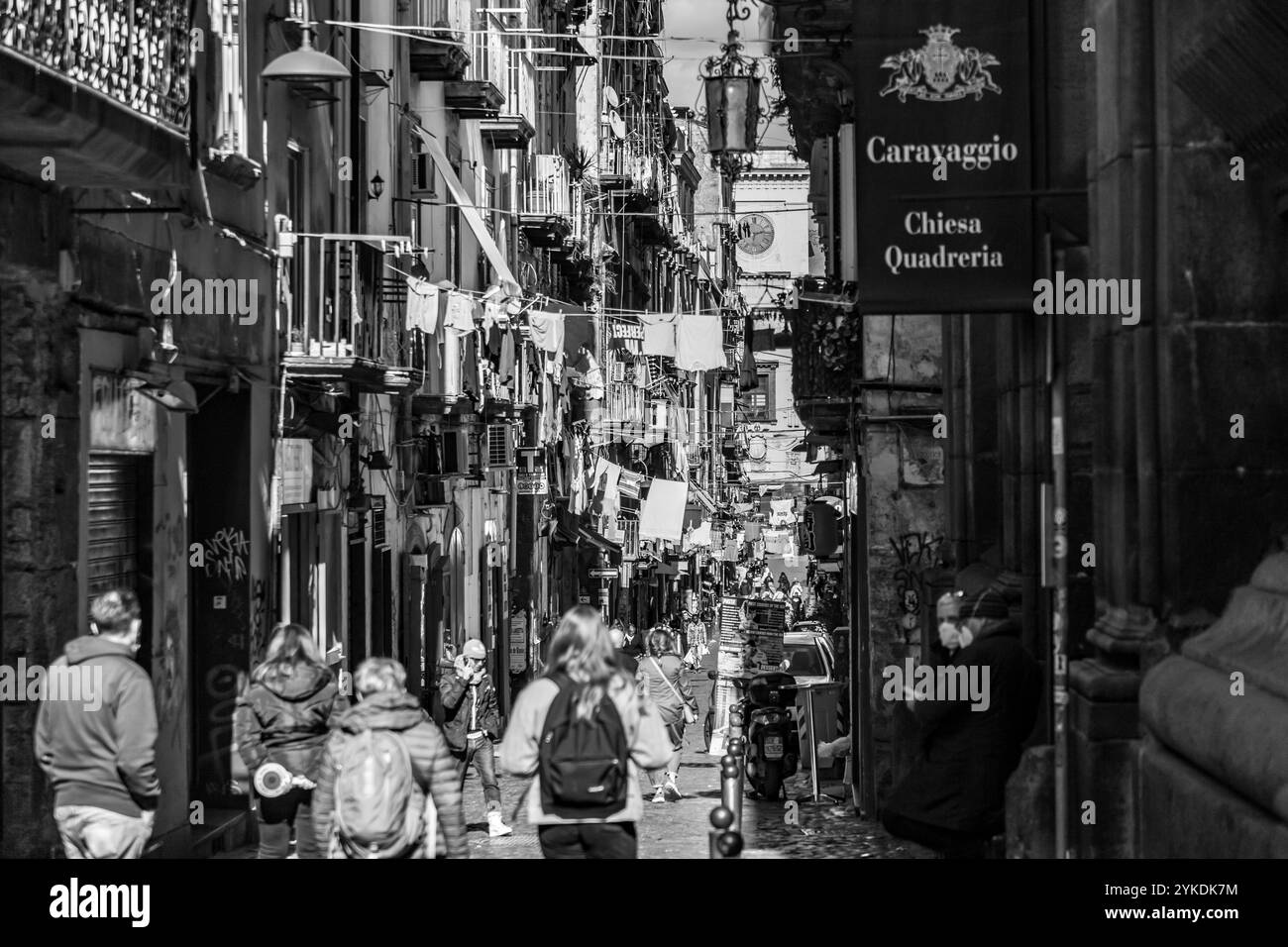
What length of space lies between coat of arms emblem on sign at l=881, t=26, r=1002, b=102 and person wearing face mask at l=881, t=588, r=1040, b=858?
2938 mm

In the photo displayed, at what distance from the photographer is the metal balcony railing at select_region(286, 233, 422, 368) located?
57.2 ft

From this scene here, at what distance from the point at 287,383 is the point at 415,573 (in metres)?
7.03

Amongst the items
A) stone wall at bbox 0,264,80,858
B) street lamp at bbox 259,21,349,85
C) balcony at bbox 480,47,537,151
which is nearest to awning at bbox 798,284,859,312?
street lamp at bbox 259,21,349,85

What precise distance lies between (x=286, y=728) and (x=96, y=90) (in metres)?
3.74

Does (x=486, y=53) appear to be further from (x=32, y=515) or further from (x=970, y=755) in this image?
(x=970, y=755)

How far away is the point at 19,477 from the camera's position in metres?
11.2

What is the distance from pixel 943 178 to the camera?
34.4ft

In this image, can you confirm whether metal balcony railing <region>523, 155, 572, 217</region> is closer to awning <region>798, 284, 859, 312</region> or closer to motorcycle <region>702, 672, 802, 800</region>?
awning <region>798, 284, 859, 312</region>

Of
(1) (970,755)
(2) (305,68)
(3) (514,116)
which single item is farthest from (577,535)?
(1) (970,755)

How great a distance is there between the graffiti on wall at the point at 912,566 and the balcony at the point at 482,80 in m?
10.4

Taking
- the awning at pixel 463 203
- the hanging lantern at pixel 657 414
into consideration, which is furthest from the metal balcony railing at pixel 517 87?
the hanging lantern at pixel 657 414

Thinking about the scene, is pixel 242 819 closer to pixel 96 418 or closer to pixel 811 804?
pixel 96 418

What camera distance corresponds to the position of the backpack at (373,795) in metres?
9.04
